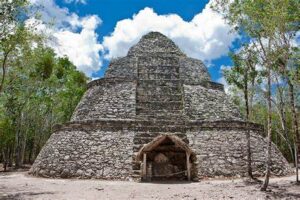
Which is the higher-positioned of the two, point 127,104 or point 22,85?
point 22,85

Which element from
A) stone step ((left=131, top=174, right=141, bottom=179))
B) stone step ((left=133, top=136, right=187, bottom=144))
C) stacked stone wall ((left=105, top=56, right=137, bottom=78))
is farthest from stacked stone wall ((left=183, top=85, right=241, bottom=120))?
stone step ((left=131, top=174, right=141, bottom=179))

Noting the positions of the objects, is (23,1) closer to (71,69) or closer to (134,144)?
(134,144)

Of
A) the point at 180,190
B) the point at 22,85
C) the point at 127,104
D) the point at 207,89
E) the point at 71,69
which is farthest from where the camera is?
the point at 71,69

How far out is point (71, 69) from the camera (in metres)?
29.1

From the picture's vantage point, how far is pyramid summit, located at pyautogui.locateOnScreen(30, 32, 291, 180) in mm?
13703

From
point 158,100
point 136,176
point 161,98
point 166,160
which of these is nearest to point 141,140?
point 166,160

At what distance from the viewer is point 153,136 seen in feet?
50.8

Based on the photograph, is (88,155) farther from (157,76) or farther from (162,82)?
(157,76)

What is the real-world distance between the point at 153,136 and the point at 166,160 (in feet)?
6.20

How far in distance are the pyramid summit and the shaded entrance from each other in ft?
0.13

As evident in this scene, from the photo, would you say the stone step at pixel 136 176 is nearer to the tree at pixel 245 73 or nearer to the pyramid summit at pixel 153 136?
the pyramid summit at pixel 153 136

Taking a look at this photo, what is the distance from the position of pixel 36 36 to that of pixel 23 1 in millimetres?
1366

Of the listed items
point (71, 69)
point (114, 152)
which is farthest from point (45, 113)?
point (114, 152)

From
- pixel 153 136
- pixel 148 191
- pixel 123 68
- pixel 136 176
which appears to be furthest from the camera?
pixel 123 68
